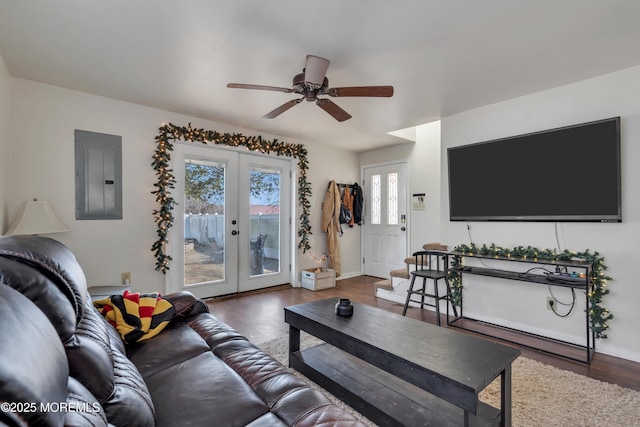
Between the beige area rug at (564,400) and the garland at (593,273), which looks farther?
the garland at (593,273)

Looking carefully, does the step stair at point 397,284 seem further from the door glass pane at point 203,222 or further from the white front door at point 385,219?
the door glass pane at point 203,222

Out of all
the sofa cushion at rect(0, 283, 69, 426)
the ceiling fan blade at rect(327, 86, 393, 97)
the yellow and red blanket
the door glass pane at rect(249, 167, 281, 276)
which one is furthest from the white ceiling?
the sofa cushion at rect(0, 283, 69, 426)

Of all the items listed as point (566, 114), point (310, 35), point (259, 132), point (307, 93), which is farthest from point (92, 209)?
point (566, 114)

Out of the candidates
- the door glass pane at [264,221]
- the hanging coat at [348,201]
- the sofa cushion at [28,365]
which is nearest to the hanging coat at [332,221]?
the hanging coat at [348,201]

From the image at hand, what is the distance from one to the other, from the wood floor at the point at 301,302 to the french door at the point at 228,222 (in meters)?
0.28

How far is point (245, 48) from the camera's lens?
233 centimetres

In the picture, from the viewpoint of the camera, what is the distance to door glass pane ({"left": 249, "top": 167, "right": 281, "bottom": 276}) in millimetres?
4625

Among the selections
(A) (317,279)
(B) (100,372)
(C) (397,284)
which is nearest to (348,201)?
(A) (317,279)

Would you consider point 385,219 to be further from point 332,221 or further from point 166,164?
point 166,164

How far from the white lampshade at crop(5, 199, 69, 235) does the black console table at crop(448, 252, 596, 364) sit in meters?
3.92

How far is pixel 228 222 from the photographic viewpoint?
4324mm

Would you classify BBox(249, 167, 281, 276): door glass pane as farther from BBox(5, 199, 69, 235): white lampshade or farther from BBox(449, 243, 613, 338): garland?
BBox(449, 243, 613, 338): garland

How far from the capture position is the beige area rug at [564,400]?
1758mm

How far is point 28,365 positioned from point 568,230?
12.1 ft
